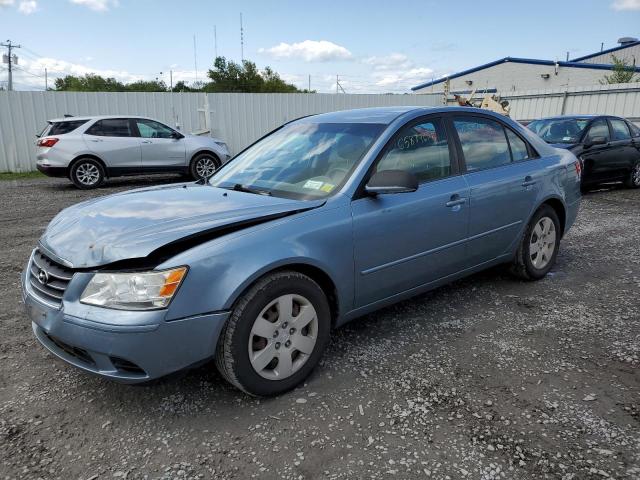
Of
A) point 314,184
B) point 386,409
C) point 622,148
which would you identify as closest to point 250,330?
point 386,409

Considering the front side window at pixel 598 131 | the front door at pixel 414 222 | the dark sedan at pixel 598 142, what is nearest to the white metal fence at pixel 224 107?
the dark sedan at pixel 598 142

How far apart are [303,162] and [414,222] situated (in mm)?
876

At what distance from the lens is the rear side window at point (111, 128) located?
432 inches

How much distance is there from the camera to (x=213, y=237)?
2.57 m

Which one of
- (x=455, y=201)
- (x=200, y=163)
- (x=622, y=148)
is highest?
(x=622, y=148)

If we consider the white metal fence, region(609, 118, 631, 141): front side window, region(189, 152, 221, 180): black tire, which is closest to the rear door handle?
region(609, 118, 631, 141): front side window

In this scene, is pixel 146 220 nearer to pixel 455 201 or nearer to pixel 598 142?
pixel 455 201

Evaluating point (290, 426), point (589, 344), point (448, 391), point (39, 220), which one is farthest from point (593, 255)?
point (39, 220)

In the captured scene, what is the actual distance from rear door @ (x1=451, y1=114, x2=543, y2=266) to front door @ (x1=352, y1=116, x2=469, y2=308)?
0.16 m

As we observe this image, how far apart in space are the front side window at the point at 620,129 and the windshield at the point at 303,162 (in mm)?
8287

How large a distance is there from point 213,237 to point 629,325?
3.17m

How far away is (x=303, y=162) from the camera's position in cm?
347

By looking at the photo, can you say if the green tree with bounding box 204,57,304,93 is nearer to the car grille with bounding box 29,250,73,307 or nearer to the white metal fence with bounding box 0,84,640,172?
the white metal fence with bounding box 0,84,640,172

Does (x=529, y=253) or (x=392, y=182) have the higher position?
(x=392, y=182)
